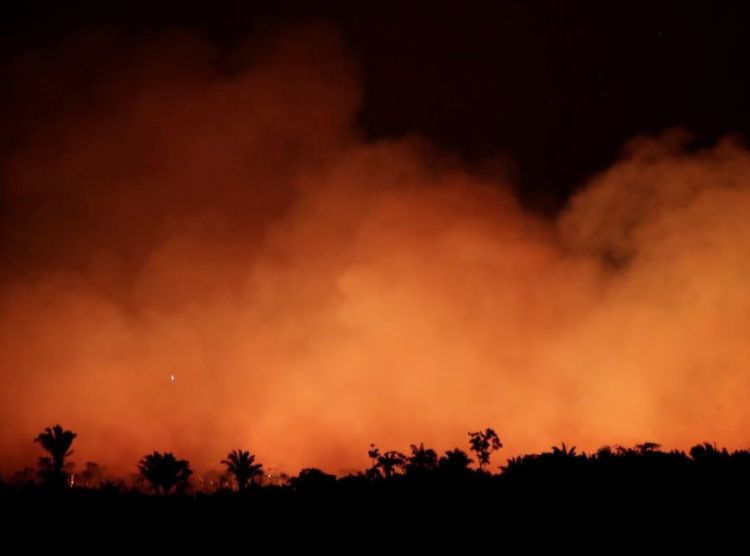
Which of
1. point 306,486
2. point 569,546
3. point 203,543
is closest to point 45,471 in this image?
point 306,486

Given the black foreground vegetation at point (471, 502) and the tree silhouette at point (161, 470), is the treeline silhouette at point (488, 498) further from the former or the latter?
the tree silhouette at point (161, 470)

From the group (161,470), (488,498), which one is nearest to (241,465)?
(161,470)

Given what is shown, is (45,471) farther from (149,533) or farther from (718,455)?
(718,455)

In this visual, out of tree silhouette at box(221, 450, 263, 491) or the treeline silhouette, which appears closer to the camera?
the treeline silhouette

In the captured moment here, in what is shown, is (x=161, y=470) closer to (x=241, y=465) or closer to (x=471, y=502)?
(x=241, y=465)

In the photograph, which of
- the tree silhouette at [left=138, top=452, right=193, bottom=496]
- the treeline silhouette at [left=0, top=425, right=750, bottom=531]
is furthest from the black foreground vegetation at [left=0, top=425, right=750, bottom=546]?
the tree silhouette at [left=138, top=452, right=193, bottom=496]

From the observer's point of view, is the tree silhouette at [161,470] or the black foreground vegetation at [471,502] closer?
the black foreground vegetation at [471,502]

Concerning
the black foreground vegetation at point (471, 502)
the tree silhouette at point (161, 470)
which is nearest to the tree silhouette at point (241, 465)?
the tree silhouette at point (161, 470)

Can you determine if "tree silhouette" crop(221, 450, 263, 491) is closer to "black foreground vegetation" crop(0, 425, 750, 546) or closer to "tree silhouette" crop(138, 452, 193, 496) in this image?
"tree silhouette" crop(138, 452, 193, 496)

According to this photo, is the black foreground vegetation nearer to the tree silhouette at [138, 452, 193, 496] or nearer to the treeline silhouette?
the treeline silhouette

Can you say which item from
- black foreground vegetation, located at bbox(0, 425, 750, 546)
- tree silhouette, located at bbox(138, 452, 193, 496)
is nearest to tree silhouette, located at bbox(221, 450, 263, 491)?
tree silhouette, located at bbox(138, 452, 193, 496)

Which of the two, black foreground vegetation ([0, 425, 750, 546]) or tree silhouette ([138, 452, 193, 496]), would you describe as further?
tree silhouette ([138, 452, 193, 496])

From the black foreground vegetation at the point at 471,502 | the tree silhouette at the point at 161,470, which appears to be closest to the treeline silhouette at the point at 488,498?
the black foreground vegetation at the point at 471,502

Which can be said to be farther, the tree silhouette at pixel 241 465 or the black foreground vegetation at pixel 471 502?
the tree silhouette at pixel 241 465
